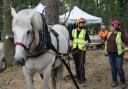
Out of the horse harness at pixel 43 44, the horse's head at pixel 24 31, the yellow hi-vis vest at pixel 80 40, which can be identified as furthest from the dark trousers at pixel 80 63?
the horse's head at pixel 24 31

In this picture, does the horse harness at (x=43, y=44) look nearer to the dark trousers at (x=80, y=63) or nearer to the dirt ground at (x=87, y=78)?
the dirt ground at (x=87, y=78)

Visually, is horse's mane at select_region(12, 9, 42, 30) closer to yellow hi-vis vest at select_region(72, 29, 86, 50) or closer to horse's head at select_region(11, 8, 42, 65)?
horse's head at select_region(11, 8, 42, 65)

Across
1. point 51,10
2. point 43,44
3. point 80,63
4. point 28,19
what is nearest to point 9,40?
point 51,10

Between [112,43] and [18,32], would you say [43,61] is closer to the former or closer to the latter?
[18,32]

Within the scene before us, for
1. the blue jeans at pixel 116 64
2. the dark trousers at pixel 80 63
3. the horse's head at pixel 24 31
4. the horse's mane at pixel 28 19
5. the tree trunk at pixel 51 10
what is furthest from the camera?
the tree trunk at pixel 51 10

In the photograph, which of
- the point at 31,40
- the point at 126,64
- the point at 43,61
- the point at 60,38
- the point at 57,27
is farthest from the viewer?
the point at 126,64

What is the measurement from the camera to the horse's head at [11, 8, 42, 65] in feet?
18.6

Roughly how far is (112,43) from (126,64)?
11.0 ft

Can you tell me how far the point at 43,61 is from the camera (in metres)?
6.58

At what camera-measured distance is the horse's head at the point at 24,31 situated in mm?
5672

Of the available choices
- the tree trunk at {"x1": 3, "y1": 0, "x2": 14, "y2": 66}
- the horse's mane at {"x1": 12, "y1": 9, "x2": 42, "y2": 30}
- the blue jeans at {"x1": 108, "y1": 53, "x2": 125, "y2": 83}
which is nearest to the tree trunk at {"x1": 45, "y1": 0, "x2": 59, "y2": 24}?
the tree trunk at {"x1": 3, "y1": 0, "x2": 14, "y2": 66}

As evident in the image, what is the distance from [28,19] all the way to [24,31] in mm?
254

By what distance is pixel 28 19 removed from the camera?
19.5 ft

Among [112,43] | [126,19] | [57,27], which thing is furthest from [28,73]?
[126,19]
